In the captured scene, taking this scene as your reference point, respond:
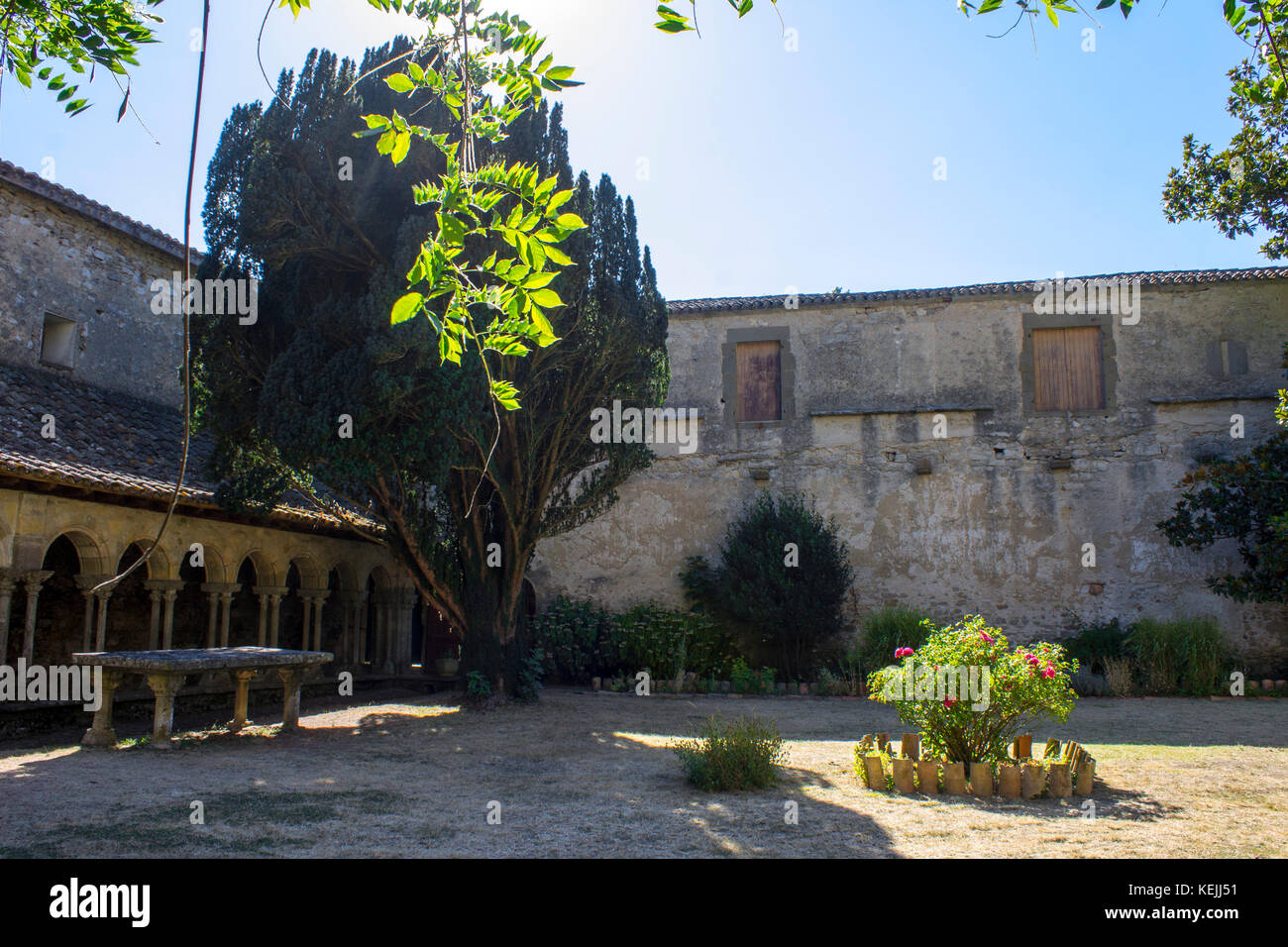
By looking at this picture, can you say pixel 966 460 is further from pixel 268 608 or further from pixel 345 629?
pixel 268 608

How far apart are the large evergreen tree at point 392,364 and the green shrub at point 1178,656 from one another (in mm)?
7611

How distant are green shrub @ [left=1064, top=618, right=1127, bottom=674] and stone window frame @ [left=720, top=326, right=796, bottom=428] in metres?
5.56

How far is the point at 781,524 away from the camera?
14445 mm

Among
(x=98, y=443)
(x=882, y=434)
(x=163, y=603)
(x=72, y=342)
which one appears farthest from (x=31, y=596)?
(x=882, y=434)

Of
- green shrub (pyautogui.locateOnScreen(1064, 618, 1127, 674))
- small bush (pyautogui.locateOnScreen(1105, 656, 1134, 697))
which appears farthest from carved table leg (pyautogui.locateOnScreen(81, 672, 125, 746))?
green shrub (pyautogui.locateOnScreen(1064, 618, 1127, 674))

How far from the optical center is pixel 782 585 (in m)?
13.7

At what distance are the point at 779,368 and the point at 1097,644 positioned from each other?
654 centimetres

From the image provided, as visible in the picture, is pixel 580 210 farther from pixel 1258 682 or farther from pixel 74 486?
pixel 1258 682

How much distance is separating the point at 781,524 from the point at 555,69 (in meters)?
11.7

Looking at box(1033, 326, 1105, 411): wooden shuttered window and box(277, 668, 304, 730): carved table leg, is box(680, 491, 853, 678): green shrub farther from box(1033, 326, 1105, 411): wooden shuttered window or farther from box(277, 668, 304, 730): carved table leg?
box(277, 668, 304, 730): carved table leg

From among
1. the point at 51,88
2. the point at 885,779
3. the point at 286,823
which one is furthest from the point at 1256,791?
the point at 51,88

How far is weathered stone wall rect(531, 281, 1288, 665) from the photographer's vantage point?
1451 cm

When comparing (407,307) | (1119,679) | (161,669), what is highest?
(407,307)

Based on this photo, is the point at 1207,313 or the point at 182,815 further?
the point at 1207,313
